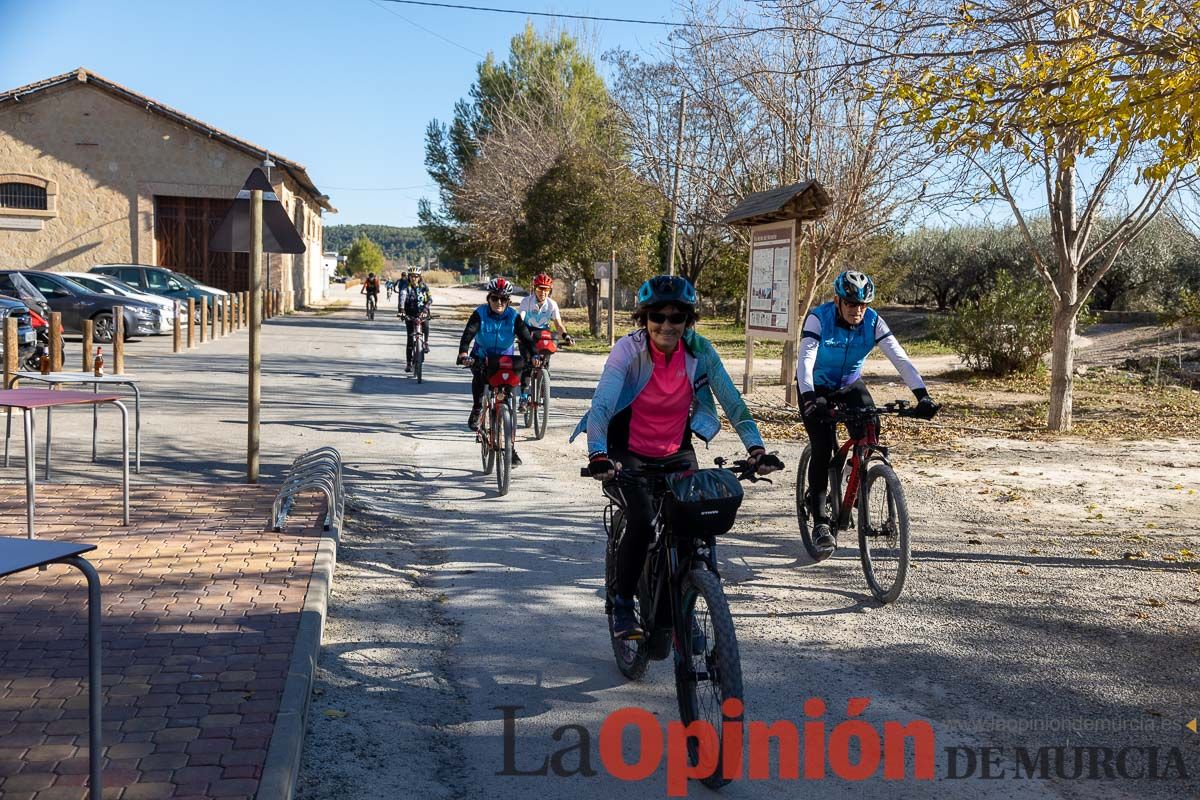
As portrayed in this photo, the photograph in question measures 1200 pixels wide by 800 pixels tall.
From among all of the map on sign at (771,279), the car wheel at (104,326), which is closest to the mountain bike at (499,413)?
the map on sign at (771,279)

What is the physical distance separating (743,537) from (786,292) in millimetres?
8565

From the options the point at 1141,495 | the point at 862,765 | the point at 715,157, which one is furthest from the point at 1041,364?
the point at 862,765

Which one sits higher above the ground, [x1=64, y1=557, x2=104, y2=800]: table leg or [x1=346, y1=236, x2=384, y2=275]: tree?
[x1=346, y1=236, x2=384, y2=275]: tree

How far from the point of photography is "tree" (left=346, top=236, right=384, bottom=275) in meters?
130

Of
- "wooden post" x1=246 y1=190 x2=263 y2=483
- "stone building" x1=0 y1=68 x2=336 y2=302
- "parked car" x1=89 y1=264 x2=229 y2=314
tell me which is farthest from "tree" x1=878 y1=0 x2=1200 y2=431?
"stone building" x1=0 y1=68 x2=336 y2=302

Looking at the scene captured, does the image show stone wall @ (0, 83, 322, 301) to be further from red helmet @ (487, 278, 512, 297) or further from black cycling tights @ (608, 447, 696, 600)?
black cycling tights @ (608, 447, 696, 600)

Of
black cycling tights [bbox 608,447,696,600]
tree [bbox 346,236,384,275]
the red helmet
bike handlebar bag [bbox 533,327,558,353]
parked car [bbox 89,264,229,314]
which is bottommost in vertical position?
black cycling tights [bbox 608,447,696,600]

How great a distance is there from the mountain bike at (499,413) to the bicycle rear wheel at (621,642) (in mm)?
4544

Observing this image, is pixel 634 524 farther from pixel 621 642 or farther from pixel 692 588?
pixel 621 642

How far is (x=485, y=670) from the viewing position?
17.4 ft

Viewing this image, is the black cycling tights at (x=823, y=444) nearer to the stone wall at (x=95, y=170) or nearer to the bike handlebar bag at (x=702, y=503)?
the bike handlebar bag at (x=702, y=503)

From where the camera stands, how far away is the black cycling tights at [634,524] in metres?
4.70

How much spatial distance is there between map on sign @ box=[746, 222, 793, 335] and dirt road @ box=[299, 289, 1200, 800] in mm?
6518

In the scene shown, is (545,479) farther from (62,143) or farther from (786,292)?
(62,143)
